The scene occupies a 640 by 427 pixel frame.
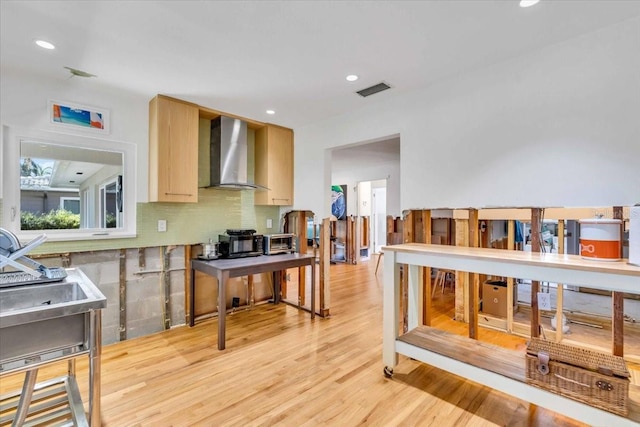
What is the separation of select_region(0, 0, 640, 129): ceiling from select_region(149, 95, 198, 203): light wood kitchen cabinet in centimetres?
30

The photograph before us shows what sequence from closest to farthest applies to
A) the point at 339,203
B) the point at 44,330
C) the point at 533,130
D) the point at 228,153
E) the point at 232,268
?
the point at 44,330, the point at 533,130, the point at 232,268, the point at 228,153, the point at 339,203

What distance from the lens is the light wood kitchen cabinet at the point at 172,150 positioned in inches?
119

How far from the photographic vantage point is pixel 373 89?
→ 2.82m

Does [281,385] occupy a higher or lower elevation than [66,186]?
lower

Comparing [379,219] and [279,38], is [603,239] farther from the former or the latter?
[379,219]

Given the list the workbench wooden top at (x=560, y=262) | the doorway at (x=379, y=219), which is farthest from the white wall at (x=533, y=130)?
the doorway at (x=379, y=219)

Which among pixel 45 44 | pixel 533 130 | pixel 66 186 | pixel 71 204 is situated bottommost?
pixel 71 204

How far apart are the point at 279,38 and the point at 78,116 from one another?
6.89 ft

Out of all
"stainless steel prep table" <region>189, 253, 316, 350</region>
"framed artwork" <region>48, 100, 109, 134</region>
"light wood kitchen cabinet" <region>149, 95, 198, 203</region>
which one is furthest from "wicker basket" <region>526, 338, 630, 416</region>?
"framed artwork" <region>48, 100, 109, 134</region>

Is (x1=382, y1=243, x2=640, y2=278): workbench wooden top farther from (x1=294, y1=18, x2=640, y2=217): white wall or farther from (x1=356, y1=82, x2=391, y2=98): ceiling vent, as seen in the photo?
(x1=356, y1=82, x2=391, y2=98): ceiling vent

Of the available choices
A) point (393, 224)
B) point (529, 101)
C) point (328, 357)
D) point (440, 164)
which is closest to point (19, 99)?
point (328, 357)

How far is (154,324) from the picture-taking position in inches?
Answer: 127

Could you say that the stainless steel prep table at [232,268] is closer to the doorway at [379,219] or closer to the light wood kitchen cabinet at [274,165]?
the light wood kitchen cabinet at [274,165]

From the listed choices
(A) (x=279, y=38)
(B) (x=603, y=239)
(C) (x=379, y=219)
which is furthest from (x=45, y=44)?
(C) (x=379, y=219)
